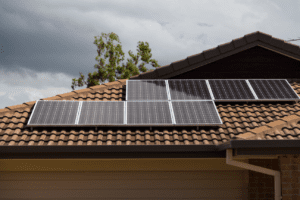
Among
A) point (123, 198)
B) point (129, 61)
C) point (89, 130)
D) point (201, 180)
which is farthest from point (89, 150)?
point (129, 61)

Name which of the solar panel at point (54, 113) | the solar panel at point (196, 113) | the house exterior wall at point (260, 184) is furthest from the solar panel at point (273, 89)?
the solar panel at point (54, 113)

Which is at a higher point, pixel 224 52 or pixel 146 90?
pixel 224 52

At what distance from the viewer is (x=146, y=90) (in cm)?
Result: 830

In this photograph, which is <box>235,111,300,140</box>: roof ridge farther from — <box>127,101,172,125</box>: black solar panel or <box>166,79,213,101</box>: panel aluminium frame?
<box>166,79,213,101</box>: panel aluminium frame

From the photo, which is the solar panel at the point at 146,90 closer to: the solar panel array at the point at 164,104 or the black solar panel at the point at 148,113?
the solar panel array at the point at 164,104

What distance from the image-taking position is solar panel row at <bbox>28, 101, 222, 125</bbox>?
6.72 meters

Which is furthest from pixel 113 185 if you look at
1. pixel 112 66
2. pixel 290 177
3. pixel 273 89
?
pixel 112 66

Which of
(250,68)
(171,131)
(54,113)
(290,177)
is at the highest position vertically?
(250,68)

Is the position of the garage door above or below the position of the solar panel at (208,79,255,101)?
below

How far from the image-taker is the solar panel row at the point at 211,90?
7980mm

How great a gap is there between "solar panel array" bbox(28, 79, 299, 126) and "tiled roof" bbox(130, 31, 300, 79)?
1.47 feet

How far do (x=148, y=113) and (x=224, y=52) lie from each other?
4.27 meters

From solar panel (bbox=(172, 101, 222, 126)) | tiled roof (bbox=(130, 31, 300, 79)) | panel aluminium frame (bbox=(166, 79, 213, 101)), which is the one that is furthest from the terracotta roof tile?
tiled roof (bbox=(130, 31, 300, 79))

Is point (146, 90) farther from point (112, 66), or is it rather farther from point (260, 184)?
point (112, 66)
